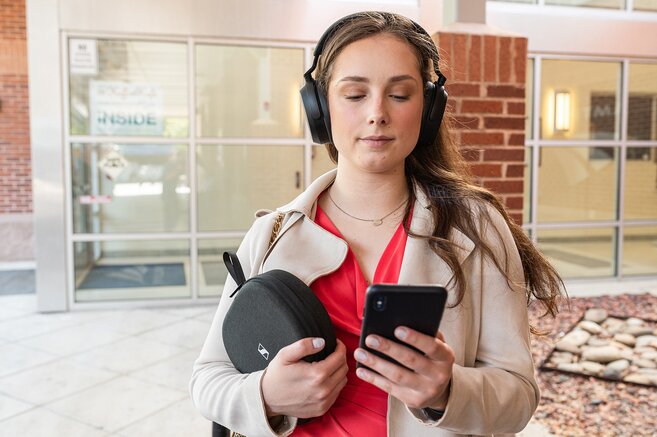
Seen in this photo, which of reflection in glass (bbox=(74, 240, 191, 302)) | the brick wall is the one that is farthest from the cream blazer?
the brick wall

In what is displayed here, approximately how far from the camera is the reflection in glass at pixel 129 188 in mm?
6891

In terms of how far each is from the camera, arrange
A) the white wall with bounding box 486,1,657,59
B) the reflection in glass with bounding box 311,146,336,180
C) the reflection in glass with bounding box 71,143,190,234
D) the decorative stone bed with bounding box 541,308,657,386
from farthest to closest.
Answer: the white wall with bounding box 486,1,657,59 → the reflection in glass with bounding box 311,146,336,180 → the reflection in glass with bounding box 71,143,190,234 → the decorative stone bed with bounding box 541,308,657,386

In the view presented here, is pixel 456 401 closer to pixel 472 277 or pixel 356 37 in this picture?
pixel 472 277

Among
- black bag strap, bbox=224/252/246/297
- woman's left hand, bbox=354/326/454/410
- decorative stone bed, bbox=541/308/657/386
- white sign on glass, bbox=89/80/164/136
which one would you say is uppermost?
white sign on glass, bbox=89/80/164/136

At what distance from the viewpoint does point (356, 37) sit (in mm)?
1349

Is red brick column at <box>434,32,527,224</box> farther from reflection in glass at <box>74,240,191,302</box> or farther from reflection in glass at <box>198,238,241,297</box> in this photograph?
reflection in glass at <box>74,240,191,302</box>

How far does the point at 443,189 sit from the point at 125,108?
6257 mm

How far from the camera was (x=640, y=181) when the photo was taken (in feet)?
27.8

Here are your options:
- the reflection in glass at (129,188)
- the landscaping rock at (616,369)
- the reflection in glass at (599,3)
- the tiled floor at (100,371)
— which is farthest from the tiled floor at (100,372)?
the reflection in glass at (599,3)

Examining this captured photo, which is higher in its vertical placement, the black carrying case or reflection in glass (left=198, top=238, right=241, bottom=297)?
the black carrying case

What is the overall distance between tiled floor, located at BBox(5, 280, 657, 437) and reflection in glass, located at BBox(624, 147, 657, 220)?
6.19 meters

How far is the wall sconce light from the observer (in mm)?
7910

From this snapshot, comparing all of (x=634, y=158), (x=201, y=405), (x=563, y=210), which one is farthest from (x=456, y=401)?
(x=634, y=158)

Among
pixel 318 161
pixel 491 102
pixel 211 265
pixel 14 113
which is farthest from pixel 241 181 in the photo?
pixel 14 113
